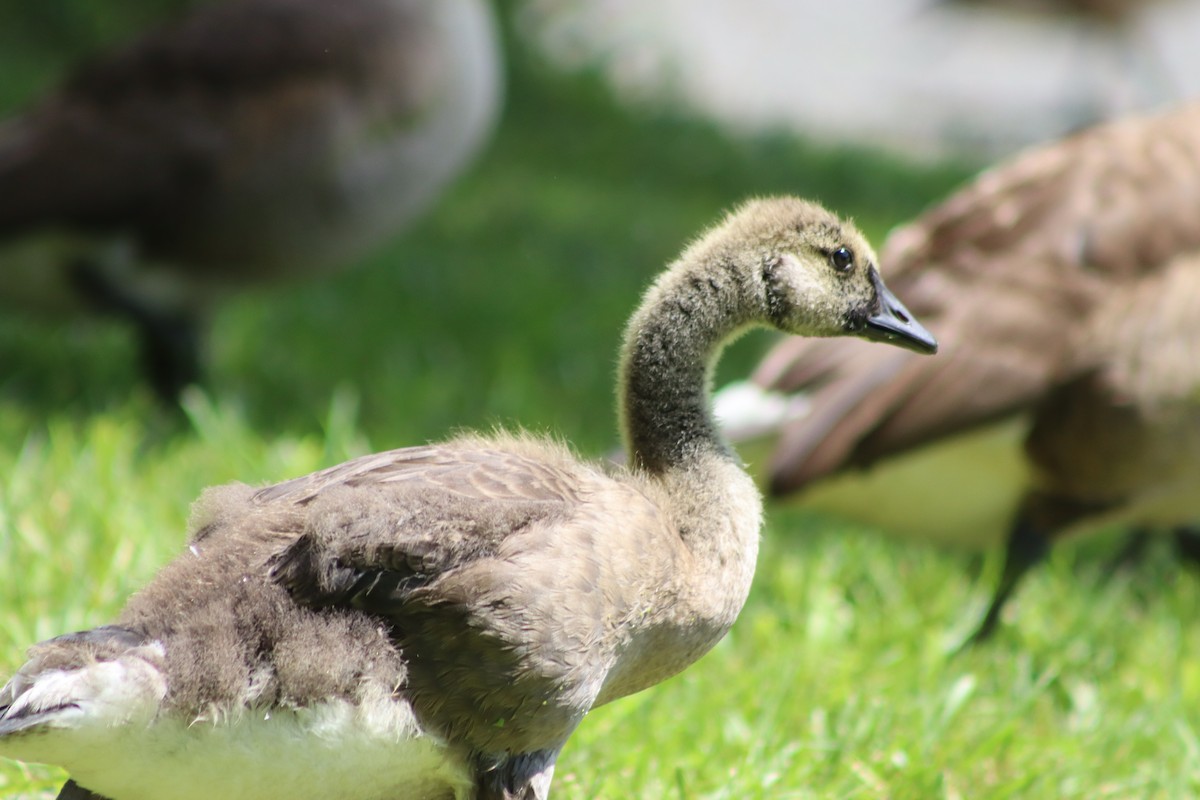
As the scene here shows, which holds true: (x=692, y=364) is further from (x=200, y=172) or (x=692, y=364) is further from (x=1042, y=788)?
(x=200, y=172)

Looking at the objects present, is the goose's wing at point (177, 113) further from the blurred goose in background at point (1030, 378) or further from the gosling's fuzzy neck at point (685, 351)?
the gosling's fuzzy neck at point (685, 351)

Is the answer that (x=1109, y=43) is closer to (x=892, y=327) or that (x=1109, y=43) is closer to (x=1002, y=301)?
(x=1002, y=301)

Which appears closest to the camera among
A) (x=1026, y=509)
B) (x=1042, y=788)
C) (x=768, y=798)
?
(x=768, y=798)

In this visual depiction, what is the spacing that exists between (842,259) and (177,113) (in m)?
3.70

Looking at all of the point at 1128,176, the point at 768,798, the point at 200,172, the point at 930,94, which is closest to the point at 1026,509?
the point at 1128,176

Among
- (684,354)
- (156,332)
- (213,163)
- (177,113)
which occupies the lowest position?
(684,354)

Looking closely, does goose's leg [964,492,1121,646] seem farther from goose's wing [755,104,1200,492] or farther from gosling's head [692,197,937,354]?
gosling's head [692,197,937,354]

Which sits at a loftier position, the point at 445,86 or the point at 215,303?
the point at 445,86

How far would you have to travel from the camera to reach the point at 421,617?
8.14 ft

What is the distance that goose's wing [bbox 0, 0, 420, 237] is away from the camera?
5738mm

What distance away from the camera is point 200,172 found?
5.82 meters

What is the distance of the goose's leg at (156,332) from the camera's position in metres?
5.92

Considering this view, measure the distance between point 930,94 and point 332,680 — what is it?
13288 millimetres

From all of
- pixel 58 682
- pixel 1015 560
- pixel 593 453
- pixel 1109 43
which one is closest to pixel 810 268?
pixel 58 682
